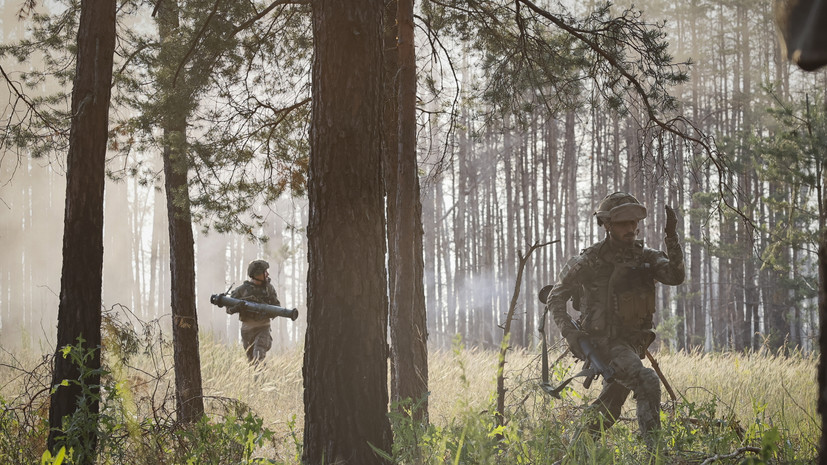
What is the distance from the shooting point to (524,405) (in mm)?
5402

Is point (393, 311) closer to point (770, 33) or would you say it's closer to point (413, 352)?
point (413, 352)

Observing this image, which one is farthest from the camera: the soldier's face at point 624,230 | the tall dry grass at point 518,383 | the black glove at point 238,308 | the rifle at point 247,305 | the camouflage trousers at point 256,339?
the camouflage trousers at point 256,339

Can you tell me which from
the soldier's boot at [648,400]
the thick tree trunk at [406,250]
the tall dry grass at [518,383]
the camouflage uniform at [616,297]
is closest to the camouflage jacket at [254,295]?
the tall dry grass at [518,383]

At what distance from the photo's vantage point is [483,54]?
7.09 m

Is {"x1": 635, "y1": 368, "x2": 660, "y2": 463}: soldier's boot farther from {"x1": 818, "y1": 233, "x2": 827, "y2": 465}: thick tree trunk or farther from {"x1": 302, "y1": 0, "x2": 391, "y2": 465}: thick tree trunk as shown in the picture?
{"x1": 818, "y1": 233, "x2": 827, "y2": 465}: thick tree trunk

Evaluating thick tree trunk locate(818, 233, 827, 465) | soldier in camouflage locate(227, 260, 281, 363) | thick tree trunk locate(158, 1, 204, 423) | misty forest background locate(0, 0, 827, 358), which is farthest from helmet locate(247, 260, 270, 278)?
thick tree trunk locate(818, 233, 827, 465)

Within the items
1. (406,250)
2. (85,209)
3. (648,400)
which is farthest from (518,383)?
(85,209)

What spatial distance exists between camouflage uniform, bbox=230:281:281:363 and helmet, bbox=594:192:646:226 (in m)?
6.11

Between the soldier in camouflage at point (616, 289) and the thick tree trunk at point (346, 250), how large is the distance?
2.49 metres

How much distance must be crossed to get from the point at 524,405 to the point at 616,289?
1.30m

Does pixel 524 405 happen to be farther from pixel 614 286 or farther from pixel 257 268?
pixel 257 268

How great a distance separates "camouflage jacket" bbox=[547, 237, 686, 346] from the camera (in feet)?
16.5

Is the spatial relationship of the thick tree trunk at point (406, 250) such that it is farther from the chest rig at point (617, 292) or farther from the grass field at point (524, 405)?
the chest rig at point (617, 292)

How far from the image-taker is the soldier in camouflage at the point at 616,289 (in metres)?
4.96
